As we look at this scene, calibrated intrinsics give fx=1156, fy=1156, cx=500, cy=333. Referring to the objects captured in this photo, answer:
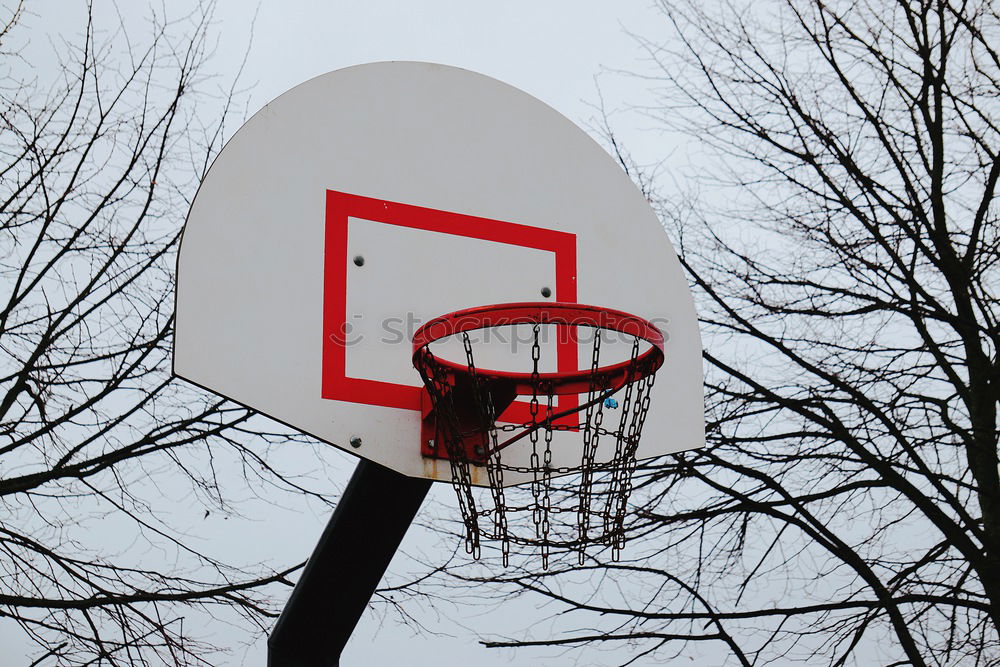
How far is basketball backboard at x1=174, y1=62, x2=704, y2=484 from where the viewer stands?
4.59 metres

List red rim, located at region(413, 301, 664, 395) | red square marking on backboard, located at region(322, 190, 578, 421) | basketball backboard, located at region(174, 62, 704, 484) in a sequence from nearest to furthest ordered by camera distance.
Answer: red rim, located at region(413, 301, 664, 395) → basketball backboard, located at region(174, 62, 704, 484) → red square marking on backboard, located at region(322, 190, 578, 421)

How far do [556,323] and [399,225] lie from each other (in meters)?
1.17

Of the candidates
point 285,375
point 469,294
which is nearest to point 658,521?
point 469,294

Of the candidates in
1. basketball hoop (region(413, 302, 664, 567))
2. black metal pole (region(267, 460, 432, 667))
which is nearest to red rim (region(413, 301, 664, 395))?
basketball hoop (region(413, 302, 664, 567))

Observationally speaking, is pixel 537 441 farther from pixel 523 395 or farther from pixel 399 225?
pixel 399 225

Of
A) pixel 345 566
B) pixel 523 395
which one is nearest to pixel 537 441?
pixel 523 395

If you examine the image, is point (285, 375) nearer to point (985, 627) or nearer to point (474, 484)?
point (474, 484)

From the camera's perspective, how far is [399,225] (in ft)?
16.9

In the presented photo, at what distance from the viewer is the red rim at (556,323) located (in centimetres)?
424

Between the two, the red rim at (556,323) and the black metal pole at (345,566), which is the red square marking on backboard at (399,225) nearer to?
the red rim at (556,323)

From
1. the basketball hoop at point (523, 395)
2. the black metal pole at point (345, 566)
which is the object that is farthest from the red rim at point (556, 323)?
the black metal pole at point (345, 566)
